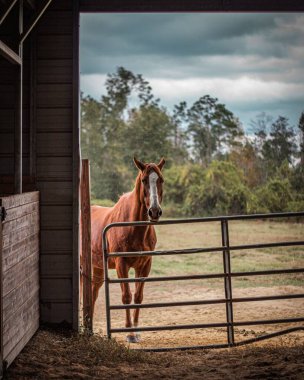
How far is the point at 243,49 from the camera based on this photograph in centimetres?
2592

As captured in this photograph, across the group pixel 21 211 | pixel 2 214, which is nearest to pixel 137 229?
pixel 21 211

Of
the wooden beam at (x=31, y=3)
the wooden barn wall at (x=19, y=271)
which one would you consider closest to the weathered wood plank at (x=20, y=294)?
the wooden barn wall at (x=19, y=271)

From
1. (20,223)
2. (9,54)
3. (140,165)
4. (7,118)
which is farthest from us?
(140,165)

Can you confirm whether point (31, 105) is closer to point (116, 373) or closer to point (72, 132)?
point (72, 132)

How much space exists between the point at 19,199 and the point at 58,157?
938 mm

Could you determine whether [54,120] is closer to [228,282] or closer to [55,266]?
[55,266]

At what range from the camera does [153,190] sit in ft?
16.9

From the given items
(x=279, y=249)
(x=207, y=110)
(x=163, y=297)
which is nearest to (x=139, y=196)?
(x=163, y=297)

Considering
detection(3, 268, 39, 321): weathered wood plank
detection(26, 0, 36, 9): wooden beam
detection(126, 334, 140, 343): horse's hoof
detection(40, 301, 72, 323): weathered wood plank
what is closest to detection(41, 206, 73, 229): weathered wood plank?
detection(3, 268, 39, 321): weathered wood plank

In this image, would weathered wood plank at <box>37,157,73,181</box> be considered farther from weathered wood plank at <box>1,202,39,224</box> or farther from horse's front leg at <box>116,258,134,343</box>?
horse's front leg at <box>116,258,134,343</box>

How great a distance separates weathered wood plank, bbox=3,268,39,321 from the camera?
3455mm

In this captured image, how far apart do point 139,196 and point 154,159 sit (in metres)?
13.7

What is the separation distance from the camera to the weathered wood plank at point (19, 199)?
11.4ft

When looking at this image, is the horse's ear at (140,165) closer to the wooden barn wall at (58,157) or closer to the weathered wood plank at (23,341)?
the wooden barn wall at (58,157)
